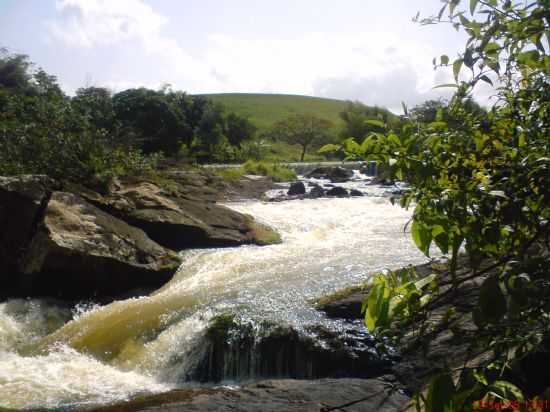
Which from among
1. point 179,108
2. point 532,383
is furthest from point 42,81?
point 532,383

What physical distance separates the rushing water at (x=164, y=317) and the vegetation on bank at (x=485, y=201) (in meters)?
6.69

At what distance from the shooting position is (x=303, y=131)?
2771 inches

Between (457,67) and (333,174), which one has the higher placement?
(457,67)

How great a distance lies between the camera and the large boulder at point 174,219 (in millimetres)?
14047

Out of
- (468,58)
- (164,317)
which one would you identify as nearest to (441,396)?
(468,58)

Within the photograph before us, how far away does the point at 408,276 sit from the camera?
1384 mm

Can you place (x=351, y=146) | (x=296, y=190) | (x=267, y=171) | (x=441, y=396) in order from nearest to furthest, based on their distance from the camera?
(x=441, y=396)
(x=351, y=146)
(x=296, y=190)
(x=267, y=171)

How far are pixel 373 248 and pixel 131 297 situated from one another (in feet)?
18.5

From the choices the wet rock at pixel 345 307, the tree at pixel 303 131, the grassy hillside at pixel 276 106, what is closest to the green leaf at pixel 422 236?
the wet rock at pixel 345 307

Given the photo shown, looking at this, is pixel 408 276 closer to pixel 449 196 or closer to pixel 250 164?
pixel 449 196

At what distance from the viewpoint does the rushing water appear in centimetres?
793

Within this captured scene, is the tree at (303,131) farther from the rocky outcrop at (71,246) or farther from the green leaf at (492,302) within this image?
the green leaf at (492,302)

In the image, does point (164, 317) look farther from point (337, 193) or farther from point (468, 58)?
point (337, 193)

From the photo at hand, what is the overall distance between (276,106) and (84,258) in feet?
357
